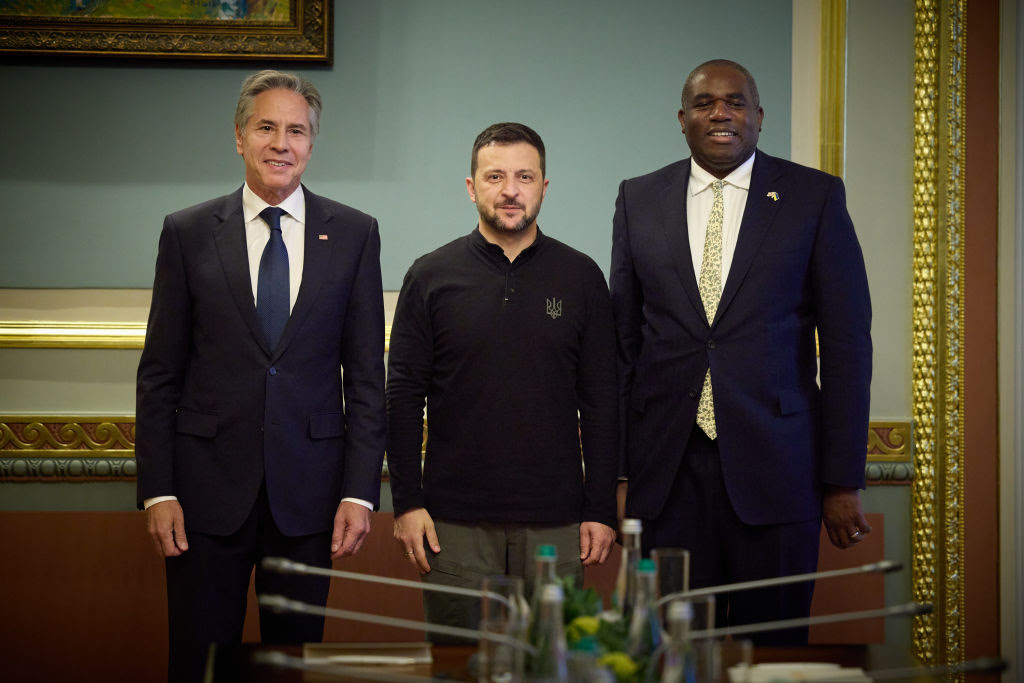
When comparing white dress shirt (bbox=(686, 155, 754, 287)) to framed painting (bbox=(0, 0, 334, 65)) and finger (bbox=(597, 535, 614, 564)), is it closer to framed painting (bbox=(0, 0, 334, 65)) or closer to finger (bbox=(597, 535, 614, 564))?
finger (bbox=(597, 535, 614, 564))

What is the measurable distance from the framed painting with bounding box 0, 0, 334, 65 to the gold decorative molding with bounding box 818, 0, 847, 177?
1381 millimetres

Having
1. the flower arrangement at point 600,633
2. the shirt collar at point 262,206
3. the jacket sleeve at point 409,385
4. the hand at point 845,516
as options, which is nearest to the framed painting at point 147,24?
the shirt collar at point 262,206

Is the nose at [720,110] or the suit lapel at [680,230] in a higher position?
the nose at [720,110]

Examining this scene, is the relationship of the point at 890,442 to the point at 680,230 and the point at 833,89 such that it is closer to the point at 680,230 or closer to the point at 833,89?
the point at 833,89

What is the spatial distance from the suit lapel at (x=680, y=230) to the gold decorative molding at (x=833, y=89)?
0.77 m

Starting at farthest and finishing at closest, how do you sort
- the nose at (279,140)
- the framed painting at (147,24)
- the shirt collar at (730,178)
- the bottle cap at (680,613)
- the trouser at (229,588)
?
the framed painting at (147,24) < the shirt collar at (730,178) < the nose at (279,140) < the trouser at (229,588) < the bottle cap at (680,613)

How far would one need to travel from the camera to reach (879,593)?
9.26ft

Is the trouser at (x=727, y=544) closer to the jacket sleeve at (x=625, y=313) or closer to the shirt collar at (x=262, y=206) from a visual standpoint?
the jacket sleeve at (x=625, y=313)

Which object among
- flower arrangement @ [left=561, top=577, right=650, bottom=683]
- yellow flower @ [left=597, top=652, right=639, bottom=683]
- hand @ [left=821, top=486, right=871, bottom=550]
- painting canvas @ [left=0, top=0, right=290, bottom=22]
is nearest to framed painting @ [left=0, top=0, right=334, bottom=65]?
painting canvas @ [left=0, top=0, right=290, bottom=22]

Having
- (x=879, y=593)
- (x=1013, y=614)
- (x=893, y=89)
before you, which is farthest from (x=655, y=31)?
(x=1013, y=614)

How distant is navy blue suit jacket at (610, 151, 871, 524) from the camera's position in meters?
2.06

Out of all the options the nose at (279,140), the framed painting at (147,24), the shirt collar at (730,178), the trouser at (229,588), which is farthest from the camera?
the framed painting at (147,24)

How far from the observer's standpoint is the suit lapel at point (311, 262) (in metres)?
2.04

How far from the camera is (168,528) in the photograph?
77.9 inches
